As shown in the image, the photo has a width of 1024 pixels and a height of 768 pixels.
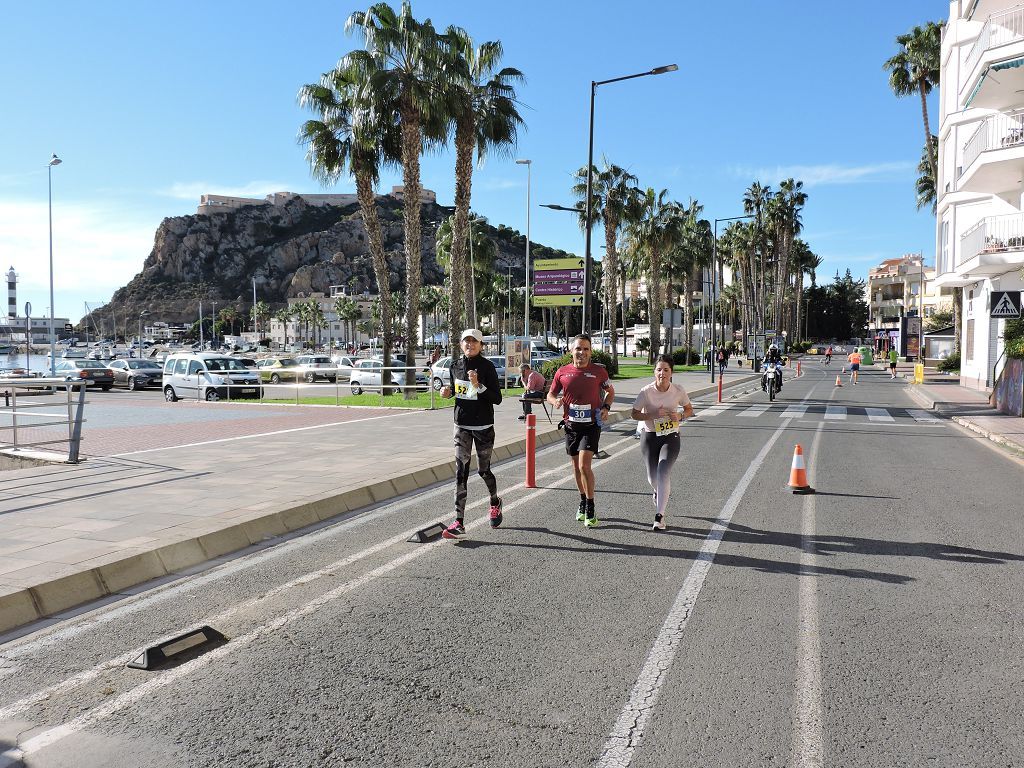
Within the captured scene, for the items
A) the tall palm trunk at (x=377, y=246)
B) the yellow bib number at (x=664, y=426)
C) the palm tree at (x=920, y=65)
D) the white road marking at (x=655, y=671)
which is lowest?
the white road marking at (x=655, y=671)

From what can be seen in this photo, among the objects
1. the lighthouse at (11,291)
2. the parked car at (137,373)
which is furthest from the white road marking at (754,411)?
the lighthouse at (11,291)

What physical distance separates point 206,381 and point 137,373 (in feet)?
37.0

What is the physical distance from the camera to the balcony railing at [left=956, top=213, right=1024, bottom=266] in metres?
25.0

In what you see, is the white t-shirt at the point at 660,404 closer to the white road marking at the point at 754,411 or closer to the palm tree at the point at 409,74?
the white road marking at the point at 754,411

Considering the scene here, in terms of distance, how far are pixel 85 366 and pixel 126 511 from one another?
33.7 m

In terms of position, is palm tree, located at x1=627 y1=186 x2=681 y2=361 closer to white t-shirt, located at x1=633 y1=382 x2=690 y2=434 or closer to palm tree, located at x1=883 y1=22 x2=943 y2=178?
palm tree, located at x1=883 y1=22 x2=943 y2=178

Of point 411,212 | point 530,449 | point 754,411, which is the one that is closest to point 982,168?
point 754,411

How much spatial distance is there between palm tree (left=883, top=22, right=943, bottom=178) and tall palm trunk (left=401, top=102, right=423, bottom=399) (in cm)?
3485

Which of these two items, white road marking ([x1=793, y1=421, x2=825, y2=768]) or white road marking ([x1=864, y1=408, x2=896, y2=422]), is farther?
white road marking ([x1=864, y1=408, x2=896, y2=422])

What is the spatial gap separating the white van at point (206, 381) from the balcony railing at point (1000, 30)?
26016 millimetres

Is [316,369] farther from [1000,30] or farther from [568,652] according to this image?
[568,652]

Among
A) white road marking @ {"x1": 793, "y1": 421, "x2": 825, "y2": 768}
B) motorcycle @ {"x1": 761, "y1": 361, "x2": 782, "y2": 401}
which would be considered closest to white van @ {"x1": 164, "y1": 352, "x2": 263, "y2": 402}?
motorcycle @ {"x1": 761, "y1": 361, "x2": 782, "y2": 401}

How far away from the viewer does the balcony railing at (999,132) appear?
81.5ft

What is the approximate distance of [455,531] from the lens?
23.0ft
